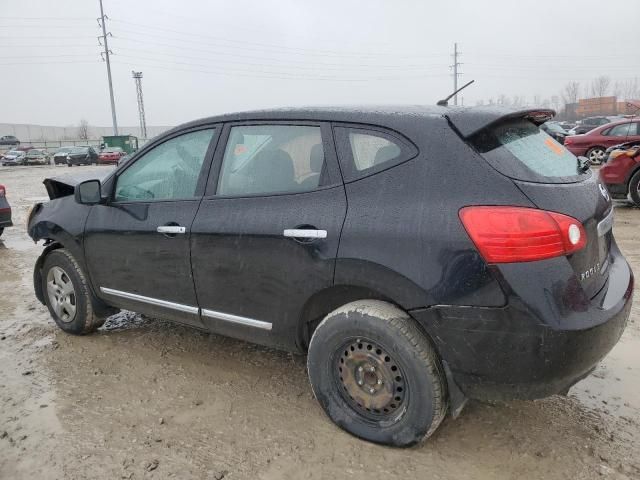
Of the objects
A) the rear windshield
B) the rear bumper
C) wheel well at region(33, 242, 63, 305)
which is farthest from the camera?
wheel well at region(33, 242, 63, 305)

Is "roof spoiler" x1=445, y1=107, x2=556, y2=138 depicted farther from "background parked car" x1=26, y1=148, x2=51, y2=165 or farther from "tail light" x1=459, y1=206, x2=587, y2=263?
"background parked car" x1=26, y1=148, x2=51, y2=165

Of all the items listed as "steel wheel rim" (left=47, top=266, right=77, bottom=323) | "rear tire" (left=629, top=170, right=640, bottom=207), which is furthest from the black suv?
"rear tire" (left=629, top=170, right=640, bottom=207)

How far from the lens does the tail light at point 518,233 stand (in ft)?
7.09

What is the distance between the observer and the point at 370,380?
2590 mm

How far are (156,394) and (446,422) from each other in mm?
1736

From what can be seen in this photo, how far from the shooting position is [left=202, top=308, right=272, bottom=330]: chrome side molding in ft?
9.56

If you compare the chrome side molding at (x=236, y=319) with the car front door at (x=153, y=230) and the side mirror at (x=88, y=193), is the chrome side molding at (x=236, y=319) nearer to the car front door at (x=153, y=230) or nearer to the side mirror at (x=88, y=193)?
the car front door at (x=153, y=230)

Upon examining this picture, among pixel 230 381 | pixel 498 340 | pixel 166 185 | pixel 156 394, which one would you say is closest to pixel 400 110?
pixel 498 340

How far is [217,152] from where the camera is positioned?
3182mm

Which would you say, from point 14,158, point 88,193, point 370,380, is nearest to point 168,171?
point 88,193

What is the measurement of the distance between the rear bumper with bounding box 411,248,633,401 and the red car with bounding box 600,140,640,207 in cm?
785

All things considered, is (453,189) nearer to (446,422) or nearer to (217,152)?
(446,422)

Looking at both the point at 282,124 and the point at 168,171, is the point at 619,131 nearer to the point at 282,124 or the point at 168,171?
the point at 282,124

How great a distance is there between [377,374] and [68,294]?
2736 mm
